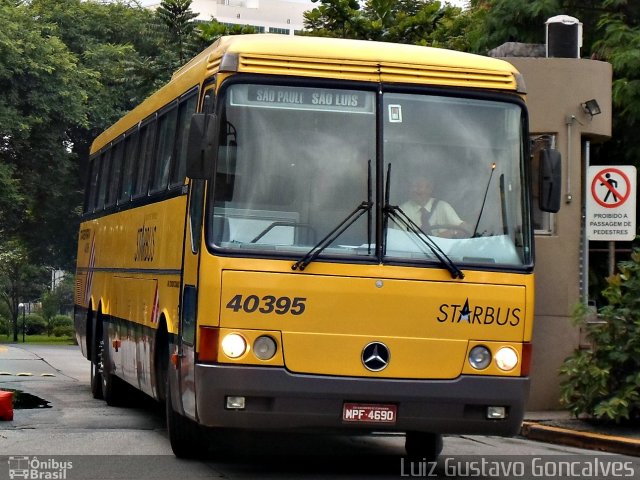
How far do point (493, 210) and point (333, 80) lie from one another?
1.56 meters

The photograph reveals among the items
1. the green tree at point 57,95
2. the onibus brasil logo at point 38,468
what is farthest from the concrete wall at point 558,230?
the green tree at point 57,95

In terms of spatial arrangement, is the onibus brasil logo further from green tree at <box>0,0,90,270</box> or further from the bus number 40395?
green tree at <box>0,0,90,270</box>

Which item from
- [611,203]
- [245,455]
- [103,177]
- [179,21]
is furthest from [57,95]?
[245,455]

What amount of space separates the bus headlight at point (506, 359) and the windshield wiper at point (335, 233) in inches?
52.6

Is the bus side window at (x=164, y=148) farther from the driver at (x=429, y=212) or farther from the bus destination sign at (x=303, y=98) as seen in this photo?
the driver at (x=429, y=212)

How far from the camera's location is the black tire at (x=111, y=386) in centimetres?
1717

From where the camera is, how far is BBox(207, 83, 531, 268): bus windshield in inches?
404

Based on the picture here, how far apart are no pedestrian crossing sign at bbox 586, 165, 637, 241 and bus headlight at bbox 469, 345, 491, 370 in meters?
6.54

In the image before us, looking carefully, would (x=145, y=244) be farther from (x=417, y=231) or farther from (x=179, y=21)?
(x=179, y=21)

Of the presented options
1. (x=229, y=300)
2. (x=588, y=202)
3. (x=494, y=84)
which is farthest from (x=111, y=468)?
(x=588, y=202)

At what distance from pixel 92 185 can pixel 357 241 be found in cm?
1099

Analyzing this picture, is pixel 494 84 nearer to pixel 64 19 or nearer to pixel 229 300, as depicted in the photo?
pixel 229 300

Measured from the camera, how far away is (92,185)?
2062cm

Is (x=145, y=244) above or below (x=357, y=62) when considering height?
below
